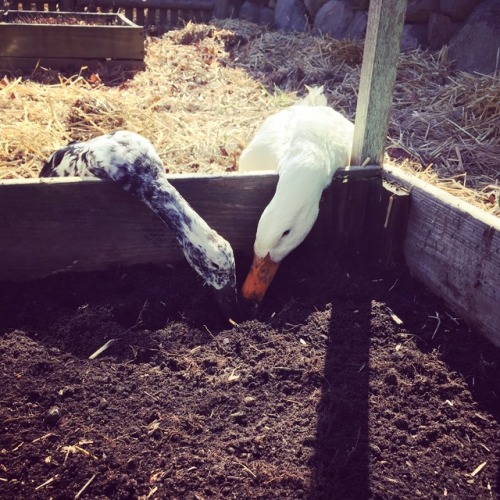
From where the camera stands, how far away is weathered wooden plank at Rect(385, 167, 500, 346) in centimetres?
229

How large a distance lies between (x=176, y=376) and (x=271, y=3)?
27.5ft

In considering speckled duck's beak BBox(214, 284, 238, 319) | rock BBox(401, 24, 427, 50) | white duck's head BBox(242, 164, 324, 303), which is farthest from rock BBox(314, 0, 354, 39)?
speckled duck's beak BBox(214, 284, 238, 319)

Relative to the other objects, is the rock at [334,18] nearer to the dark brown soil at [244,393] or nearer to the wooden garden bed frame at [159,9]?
the wooden garden bed frame at [159,9]

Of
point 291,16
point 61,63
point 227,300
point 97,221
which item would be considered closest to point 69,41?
point 61,63

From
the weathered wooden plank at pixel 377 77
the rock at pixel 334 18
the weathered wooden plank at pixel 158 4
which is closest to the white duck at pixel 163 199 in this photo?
the weathered wooden plank at pixel 377 77

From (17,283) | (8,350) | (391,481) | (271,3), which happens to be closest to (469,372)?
(391,481)

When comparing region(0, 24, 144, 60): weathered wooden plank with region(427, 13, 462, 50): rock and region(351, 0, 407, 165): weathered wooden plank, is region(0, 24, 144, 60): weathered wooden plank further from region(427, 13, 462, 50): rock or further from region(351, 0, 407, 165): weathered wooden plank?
region(351, 0, 407, 165): weathered wooden plank

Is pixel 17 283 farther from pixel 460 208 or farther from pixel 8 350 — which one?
pixel 460 208

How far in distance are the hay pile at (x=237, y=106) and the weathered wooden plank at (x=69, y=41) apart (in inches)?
10.9

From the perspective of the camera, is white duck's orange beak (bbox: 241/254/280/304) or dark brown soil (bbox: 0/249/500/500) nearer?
dark brown soil (bbox: 0/249/500/500)

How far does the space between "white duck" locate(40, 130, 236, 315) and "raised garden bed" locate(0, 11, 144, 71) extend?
3568mm

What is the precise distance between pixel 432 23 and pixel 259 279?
4907 mm

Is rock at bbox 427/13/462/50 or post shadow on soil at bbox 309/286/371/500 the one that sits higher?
rock at bbox 427/13/462/50

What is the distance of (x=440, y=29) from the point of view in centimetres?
609
